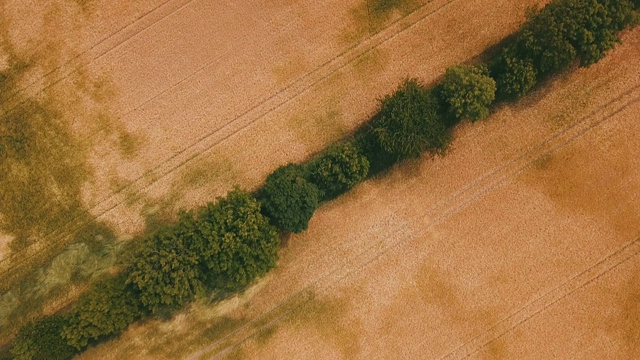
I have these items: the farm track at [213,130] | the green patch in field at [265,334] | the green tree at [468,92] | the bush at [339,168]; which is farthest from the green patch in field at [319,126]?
the green patch in field at [265,334]

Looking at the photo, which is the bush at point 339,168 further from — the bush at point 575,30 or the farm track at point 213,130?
the bush at point 575,30

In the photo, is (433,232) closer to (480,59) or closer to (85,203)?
(480,59)

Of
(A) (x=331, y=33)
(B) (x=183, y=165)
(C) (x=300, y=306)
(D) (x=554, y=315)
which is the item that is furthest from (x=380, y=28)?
(D) (x=554, y=315)

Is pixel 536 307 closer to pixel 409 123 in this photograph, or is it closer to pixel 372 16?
pixel 409 123

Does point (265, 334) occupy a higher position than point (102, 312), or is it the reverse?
point (102, 312)

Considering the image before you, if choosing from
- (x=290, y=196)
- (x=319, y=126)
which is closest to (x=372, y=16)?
(x=319, y=126)

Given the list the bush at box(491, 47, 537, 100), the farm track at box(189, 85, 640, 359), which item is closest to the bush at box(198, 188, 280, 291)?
the farm track at box(189, 85, 640, 359)

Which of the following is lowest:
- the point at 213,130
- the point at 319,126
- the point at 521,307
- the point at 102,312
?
the point at 521,307
